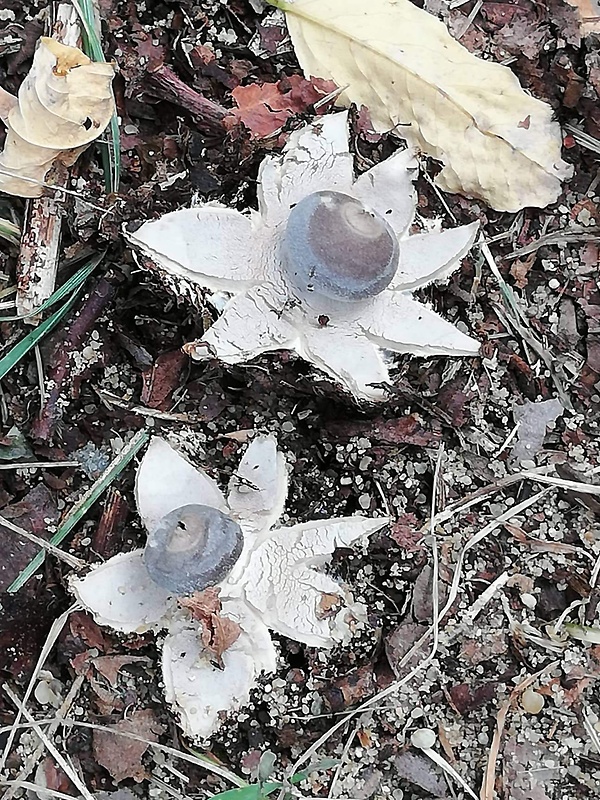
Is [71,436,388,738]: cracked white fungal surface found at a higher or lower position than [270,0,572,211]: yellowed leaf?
lower

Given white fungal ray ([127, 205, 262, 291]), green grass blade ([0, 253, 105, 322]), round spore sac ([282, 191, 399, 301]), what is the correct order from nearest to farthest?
1. round spore sac ([282, 191, 399, 301])
2. white fungal ray ([127, 205, 262, 291])
3. green grass blade ([0, 253, 105, 322])

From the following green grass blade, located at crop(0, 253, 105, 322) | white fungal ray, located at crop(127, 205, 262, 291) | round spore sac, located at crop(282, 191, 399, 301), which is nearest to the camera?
round spore sac, located at crop(282, 191, 399, 301)

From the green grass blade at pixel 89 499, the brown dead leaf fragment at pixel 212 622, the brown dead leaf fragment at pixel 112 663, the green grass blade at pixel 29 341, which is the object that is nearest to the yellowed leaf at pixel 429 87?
the green grass blade at pixel 29 341

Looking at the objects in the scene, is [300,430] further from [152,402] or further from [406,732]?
[406,732]

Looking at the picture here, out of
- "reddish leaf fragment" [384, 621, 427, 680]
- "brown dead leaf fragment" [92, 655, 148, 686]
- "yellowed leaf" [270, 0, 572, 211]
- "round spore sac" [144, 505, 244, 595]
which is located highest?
"yellowed leaf" [270, 0, 572, 211]

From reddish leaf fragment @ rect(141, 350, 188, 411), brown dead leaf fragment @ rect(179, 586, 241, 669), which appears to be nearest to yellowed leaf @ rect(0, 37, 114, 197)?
reddish leaf fragment @ rect(141, 350, 188, 411)

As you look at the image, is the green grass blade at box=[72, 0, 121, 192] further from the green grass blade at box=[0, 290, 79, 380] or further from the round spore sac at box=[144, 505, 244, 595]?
the round spore sac at box=[144, 505, 244, 595]

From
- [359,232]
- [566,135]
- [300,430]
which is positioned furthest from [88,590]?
[566,135]

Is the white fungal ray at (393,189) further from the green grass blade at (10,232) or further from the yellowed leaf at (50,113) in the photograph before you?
the green grass blade at (10,232)
